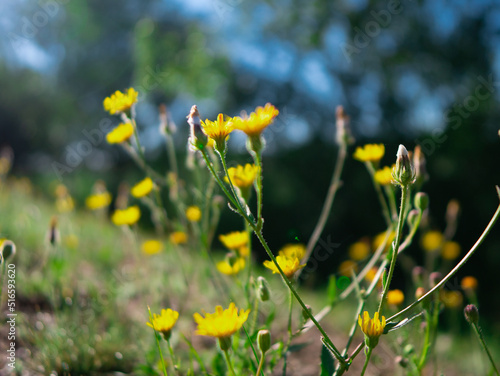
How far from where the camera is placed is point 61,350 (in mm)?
1706

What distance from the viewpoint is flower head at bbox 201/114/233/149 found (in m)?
1.11

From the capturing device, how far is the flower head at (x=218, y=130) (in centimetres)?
111

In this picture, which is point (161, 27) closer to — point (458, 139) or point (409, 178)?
point (458, 139)

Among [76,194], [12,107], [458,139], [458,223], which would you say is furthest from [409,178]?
[12,107]

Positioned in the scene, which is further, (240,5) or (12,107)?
(12,107)

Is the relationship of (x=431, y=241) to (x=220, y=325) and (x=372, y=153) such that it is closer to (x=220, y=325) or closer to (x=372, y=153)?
(x=372, y=153)

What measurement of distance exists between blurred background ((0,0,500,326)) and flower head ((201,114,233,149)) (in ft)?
8.13

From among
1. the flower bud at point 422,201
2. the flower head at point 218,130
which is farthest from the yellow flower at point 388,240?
the flower head at point 218,130

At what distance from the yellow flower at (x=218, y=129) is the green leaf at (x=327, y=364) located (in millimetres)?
Answer: 623

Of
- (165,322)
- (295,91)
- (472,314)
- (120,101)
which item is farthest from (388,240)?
(295,91)

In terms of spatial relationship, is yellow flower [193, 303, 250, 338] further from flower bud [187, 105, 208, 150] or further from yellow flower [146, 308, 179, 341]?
flower bud [187, 105, 208, 150]

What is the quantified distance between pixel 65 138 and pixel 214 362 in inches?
563

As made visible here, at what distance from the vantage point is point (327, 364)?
3.95ft

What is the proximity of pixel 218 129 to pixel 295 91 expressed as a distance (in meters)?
10.1
